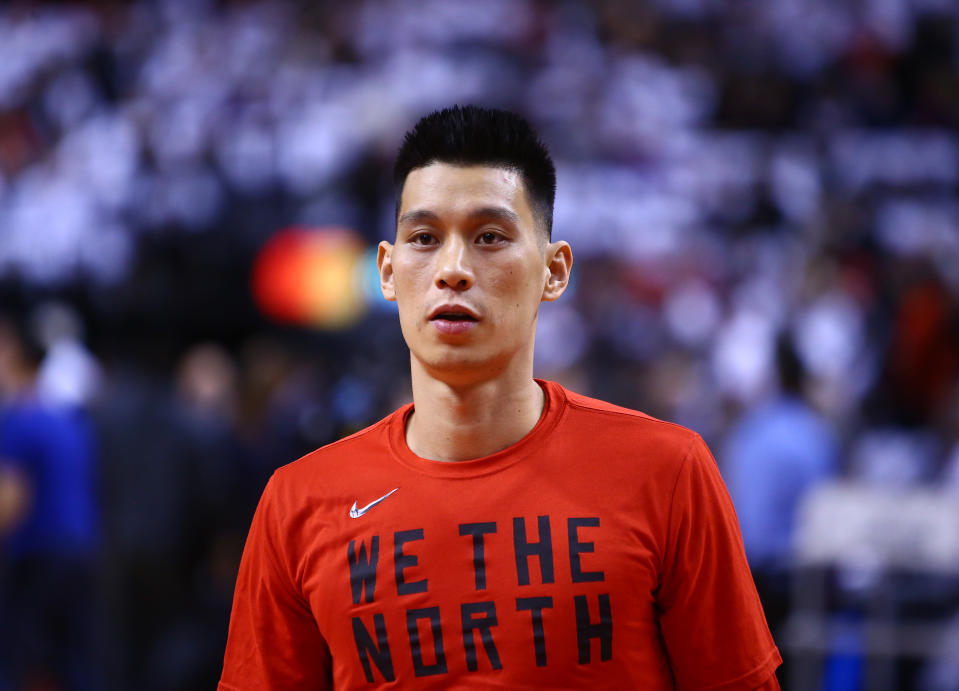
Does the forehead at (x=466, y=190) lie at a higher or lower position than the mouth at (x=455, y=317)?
higher

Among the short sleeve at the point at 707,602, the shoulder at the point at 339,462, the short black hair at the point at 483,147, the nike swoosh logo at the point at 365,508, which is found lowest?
the short sleeve at the point at 707,602

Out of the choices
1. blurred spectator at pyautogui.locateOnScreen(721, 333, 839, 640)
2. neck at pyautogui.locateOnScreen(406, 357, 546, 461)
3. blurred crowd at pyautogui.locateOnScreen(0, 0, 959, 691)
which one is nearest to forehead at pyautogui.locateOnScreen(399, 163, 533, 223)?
neck at pyautogui.locateOnScreen(406, 357, 546, 461)

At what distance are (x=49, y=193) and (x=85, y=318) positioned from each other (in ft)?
8.57

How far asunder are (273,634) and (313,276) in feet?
27.8

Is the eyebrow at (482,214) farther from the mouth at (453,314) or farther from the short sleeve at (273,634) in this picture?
the short sleeve at (273,634)

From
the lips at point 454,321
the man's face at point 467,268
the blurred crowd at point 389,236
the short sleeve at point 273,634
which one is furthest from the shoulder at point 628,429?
the blurred crowd at point 389,236

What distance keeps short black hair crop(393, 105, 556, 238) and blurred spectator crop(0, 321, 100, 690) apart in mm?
4735

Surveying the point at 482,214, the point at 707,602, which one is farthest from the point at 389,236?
the point at 707,602

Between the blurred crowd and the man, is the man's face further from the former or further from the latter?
the blurred crowd

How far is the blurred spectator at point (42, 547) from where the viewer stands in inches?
258

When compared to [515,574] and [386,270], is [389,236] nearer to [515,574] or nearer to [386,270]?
[386,270]

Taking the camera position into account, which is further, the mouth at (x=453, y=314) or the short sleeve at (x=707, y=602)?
the mouth at (x=453, y=314)

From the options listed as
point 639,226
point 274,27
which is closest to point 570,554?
point 639,226

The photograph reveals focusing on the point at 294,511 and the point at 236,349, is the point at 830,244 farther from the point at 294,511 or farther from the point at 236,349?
the point at 294,511
